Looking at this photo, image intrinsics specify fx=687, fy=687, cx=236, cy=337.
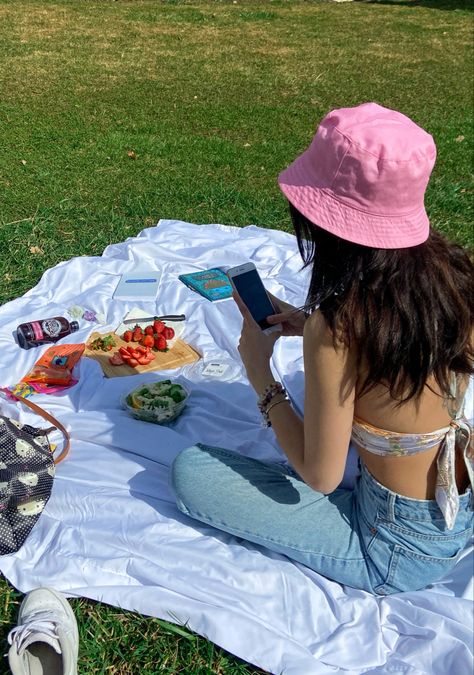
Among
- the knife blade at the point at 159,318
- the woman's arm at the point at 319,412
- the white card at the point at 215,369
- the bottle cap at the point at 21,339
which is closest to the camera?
the woman's arm at the point at 319,412

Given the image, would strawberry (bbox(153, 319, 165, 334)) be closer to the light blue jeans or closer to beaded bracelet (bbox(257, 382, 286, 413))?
the light blue jeans

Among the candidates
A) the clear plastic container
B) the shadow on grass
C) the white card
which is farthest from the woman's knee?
the shadow on grass

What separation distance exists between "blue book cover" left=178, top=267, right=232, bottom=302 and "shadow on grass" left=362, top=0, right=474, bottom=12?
46.1 feet

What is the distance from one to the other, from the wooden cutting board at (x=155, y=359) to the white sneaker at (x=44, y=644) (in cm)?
140

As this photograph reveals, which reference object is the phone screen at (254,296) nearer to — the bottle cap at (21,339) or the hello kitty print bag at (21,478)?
the hello kitty print bag at (21,478)

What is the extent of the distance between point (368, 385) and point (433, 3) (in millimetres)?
16843

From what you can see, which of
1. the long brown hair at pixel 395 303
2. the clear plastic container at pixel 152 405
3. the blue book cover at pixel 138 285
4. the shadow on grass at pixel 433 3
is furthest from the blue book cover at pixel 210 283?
the shadow on grass at pixel 433 3

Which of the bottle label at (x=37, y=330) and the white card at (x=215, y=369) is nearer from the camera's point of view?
the white card at (x=215, y=369)

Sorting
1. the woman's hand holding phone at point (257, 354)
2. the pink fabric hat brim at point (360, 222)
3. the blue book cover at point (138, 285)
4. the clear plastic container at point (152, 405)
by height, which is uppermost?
the pink fabric hat brim at point (360, 222)

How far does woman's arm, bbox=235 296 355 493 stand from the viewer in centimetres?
175

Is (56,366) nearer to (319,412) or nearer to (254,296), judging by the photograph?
(254,296)

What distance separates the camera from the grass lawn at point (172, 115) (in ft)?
14.1

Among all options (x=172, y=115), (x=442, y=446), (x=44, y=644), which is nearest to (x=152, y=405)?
(x=44, y=644)

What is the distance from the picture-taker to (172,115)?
7359 mm
